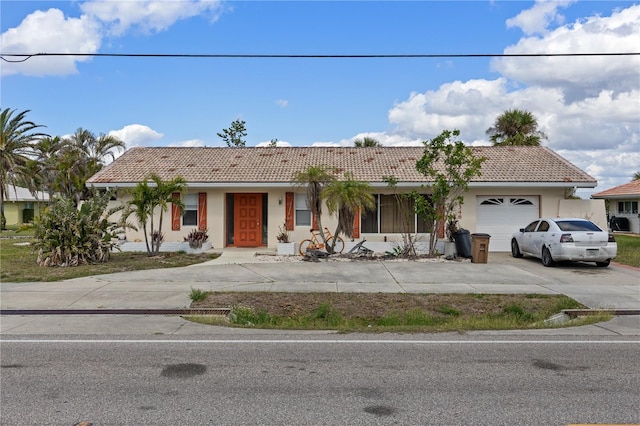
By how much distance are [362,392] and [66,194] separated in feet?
99.6

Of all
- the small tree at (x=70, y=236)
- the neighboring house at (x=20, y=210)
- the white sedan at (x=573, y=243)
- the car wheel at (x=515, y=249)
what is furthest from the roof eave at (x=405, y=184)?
the neighboring house at (x=20, y=210)

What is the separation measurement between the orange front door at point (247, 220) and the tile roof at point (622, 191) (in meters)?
24.4

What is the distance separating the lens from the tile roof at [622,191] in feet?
111

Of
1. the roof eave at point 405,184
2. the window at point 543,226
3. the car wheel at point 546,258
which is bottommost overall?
the car wheel at point 546,258

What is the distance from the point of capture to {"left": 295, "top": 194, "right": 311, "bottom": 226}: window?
69.3ft

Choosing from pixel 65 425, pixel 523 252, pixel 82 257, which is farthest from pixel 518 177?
pixel 65 425

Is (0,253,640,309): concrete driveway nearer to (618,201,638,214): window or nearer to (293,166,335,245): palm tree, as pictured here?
(293,166,335,245): palm tree

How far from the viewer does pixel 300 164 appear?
22.8 meters

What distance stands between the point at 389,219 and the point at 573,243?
7.30 metres

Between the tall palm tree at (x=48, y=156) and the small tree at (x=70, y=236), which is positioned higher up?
the tall palm tree at (x=48, y=156)

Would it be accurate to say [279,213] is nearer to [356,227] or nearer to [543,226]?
[356,227]

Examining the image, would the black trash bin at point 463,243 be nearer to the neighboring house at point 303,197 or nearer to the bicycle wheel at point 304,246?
the neighboring house at point 303,197

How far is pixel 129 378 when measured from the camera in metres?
5.94

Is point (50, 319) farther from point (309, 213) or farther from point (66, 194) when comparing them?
point (66, 194)
